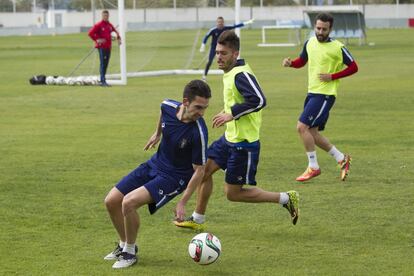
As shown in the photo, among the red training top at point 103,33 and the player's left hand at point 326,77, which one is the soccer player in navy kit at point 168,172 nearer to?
the player's left hand at point 326,77

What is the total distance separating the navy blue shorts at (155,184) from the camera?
7.33m

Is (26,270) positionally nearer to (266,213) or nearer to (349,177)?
(266,213)

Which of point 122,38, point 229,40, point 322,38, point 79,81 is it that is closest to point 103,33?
point 122,38

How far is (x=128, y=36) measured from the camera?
1139 inches

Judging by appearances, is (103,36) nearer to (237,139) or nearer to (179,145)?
(237,139)

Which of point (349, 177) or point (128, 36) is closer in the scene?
point (349, 177)

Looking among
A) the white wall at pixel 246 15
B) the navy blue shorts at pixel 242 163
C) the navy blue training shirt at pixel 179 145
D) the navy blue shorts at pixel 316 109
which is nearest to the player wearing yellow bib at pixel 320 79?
the navy blue shorts at pixel 316 109

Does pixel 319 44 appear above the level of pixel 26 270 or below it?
above

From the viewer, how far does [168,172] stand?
7.43 m

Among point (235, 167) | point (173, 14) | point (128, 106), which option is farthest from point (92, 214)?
point (173, 14)

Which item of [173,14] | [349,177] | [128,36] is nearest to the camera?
[349,177]

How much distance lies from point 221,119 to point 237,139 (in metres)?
0.58

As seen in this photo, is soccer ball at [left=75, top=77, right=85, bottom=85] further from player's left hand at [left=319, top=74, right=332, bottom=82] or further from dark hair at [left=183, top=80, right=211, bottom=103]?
dark hair at [left=183, top=80, right=211, bottom=103]

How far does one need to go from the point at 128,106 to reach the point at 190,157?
12.6m
